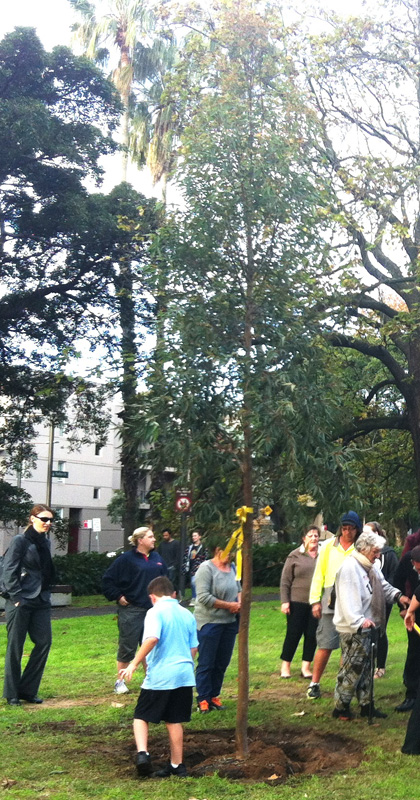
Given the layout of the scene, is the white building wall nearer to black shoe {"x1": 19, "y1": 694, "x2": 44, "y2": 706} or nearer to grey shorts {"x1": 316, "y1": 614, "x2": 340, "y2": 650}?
black shoe {"x1": 19, "y1": 694, "x2": 44, "y2": 706}

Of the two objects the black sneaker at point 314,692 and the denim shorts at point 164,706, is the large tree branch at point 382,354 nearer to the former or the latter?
the black sneaker at point 314,692

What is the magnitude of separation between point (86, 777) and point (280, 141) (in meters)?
5.20

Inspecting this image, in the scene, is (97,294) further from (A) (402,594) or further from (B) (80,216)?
(A) (402,594)

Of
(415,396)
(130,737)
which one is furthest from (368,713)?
(415,396)

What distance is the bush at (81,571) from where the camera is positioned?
2933cm

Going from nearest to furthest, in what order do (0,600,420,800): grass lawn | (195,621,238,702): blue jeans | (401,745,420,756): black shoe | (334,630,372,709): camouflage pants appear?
(0,600,420,800): grass lawn < (401,745,420,756): black shoe < (334,630,372,709): camouflage pants < (195,621,238,702): blue jeans

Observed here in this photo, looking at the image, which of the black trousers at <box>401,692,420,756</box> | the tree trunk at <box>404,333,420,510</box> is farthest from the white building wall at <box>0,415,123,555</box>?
the black trousers at <box>401,692,420,756</box>

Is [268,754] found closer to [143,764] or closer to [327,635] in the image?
[143,764]

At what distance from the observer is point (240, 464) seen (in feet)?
25.0

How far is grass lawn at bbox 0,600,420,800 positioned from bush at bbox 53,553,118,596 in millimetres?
15695

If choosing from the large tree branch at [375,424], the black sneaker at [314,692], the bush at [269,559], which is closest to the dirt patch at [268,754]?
the black sneaker at [314,692]

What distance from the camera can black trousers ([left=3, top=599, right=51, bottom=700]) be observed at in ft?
31.6

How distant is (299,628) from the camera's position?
11.3m

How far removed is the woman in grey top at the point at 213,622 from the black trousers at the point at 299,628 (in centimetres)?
199
